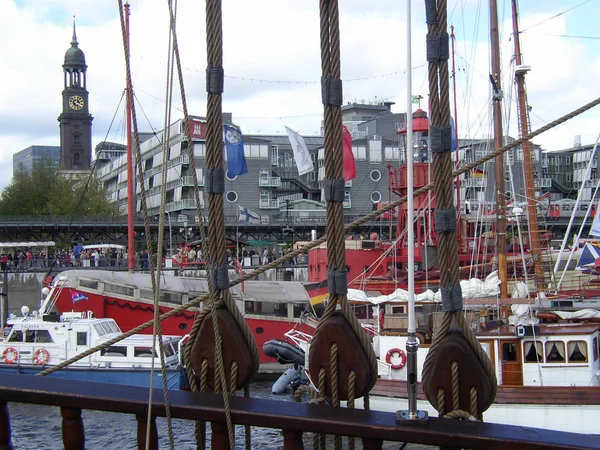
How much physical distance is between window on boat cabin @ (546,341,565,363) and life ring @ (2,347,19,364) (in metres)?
13.2

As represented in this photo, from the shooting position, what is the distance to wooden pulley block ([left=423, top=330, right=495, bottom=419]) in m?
3.43

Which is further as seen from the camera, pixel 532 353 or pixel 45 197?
pixel 45 197

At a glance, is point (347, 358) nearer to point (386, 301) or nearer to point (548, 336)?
point (548, 336)

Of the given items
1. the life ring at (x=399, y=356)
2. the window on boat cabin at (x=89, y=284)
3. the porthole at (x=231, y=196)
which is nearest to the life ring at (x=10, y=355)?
the window on boat cabin at (x=89, y=284)

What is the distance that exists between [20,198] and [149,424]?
5476cm

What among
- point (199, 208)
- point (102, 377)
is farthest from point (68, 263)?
point (199, 208)

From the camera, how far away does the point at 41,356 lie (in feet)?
63.1

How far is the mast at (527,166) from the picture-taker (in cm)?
2009

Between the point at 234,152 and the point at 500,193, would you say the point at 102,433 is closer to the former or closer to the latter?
Answer: the point at 234,152

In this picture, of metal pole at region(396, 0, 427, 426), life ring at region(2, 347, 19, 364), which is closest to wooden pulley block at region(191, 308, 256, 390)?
metal pole at region(396, 0, 427, 426)

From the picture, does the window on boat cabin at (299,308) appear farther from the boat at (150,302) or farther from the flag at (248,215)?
the flag at (248,215)

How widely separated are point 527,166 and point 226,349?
18.7m

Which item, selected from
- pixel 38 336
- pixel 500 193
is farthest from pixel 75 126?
pixel 500 193

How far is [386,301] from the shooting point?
63.5ft
